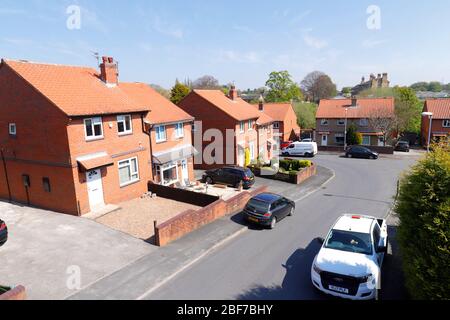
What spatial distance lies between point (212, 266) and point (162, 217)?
5.78 metres

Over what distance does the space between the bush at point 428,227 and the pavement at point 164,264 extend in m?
7.40

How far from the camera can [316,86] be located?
103125 millimetres

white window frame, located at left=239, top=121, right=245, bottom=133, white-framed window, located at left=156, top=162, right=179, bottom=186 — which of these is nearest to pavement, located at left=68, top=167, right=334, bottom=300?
white-framed window, located at left=156, top=162, right=179, bottom=186

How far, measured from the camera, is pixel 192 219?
1515 cm

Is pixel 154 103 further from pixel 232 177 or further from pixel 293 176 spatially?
pixel 293 176

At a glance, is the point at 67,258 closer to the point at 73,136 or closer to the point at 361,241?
the point at 73,136

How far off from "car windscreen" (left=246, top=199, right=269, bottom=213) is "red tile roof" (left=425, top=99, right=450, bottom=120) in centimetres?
3829

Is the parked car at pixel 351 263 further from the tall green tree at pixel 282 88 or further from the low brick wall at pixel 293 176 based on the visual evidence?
the tall green tree at pixel 282 88

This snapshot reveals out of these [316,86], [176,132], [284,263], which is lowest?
[284,263]

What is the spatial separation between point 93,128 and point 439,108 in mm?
45708

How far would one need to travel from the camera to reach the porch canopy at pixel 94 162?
51.5 ft

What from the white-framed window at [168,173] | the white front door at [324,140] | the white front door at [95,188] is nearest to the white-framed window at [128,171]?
the white front door at [95,188]
